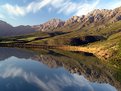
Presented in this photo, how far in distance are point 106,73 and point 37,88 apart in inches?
1975

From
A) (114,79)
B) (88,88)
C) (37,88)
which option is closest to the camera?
(37,88)

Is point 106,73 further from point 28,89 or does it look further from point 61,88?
point 28,89

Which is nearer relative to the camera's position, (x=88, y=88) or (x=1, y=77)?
(x=88, y=88)

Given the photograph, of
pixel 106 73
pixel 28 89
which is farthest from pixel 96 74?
pixel 28 89

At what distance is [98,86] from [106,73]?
3097 cm

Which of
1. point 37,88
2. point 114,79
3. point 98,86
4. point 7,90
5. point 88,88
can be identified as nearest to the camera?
point 7,90

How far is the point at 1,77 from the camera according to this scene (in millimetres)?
91125

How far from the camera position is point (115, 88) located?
3371 inches

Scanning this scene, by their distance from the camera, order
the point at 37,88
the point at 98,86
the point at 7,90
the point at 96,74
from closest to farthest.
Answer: the point at 7,90
the point at 37,88
the point at 98,86
the point at 96,74

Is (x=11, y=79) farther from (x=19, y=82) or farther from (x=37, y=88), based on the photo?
(x=37, y=88)

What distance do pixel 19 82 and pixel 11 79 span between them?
5653 mm

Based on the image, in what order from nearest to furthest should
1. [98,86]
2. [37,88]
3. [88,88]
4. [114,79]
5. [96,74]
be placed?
[37,88] < [88,88] < [98,86] < [114,79] < [96,74]

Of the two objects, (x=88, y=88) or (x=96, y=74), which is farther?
(x=96, y=74)

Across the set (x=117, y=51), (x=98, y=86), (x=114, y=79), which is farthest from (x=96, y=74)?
(x=117, y=51)
